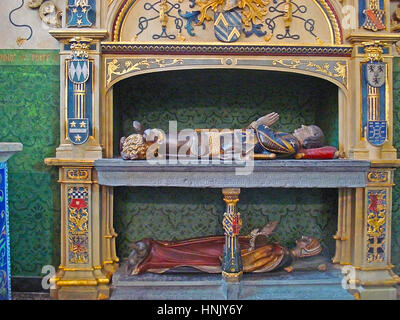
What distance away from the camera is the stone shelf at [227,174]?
3268 mm

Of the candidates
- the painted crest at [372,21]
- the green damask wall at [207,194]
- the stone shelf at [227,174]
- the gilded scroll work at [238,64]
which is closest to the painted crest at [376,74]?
the gilded scroll work at [238,64]

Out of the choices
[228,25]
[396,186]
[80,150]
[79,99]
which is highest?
[228,25]

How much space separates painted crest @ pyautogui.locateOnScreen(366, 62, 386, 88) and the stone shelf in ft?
2.43

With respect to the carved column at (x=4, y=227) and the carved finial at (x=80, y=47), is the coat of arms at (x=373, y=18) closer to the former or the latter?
the carved finial at (x=80, y=47)

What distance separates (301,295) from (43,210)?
247cm

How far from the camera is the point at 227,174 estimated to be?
10.8 feet

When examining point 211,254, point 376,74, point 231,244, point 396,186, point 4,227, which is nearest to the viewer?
point 4,227

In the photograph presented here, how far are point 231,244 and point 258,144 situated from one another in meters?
0.88

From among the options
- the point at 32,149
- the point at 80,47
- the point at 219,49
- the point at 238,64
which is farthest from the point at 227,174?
the point at 32,149

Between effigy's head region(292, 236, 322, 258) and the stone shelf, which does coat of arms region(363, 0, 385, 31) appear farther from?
effigy's head region(292, 236, 322, 258)

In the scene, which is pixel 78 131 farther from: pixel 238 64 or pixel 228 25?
pixel 228 25

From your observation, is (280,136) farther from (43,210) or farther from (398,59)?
(43,210)

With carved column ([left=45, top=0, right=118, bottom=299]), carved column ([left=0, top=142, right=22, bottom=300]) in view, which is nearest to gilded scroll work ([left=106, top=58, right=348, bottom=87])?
carved column ([left=45, top=0, right=118, bottom=299])

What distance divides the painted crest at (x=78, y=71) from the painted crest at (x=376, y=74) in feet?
7.90
